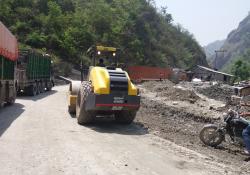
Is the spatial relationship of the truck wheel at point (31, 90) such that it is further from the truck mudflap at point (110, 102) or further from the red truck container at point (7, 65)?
the truck mudflap at point (110, 102)

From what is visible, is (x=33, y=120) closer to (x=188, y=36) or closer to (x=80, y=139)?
(x=80, y=139)

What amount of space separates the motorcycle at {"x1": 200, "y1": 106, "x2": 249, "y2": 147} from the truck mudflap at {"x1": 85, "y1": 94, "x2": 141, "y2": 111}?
253cm

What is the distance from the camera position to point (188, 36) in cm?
15262

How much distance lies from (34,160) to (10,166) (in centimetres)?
63

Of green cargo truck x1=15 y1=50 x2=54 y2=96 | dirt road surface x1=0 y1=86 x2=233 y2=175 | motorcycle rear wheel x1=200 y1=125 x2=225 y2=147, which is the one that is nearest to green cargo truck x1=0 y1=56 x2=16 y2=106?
green cargo truck x1=15 y1=50 x2=54 y2=96

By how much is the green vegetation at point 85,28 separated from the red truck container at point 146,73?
3449mm

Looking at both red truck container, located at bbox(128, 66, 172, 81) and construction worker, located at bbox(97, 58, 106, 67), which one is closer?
construction worker, located at bbox(97, 58, 106, 67)

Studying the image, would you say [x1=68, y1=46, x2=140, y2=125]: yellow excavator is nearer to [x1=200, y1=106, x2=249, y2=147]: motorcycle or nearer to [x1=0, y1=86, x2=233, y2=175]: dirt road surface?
[x1=0, y1=86, x2=233, y2=175]: dirt road surface

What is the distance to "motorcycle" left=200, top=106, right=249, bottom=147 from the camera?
1127 centimetres

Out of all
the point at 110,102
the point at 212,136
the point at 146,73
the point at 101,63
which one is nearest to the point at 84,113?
the point at 110,102

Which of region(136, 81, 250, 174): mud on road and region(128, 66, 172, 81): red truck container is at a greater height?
region(128, 66, 172, 81): red truck container

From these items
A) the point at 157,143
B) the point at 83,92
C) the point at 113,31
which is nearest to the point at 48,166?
the point at 157,143

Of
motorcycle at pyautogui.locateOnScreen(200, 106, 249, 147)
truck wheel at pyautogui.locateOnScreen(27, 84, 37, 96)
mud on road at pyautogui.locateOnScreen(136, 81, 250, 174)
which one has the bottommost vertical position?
mud on road at pyautogui.locateOnScreen(136, 81, 250, 174)

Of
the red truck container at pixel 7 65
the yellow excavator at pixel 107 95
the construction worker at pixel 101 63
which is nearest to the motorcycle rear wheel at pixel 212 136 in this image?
the yellow excavator at pixel 107 95
